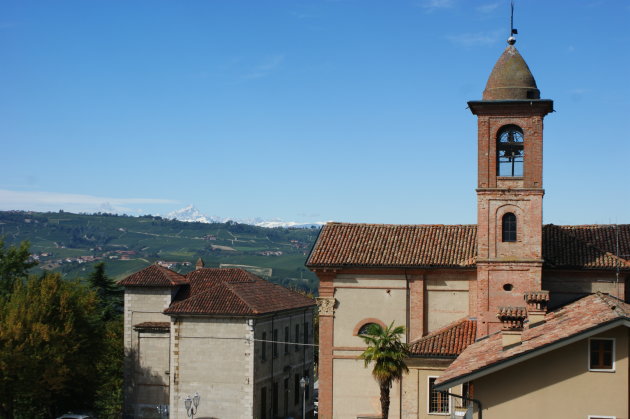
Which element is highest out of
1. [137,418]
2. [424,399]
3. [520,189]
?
[520,189]

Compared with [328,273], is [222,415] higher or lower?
lower

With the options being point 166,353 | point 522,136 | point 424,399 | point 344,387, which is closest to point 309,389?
point 166,353

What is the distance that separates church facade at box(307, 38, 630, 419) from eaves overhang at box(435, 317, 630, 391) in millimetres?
7125

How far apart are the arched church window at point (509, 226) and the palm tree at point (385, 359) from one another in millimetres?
5847

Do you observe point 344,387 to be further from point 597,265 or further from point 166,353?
point 166,353

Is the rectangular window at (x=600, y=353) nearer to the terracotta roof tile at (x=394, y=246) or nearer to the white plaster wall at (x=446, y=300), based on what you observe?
the terracotta roof tile at (x=394, y=246)

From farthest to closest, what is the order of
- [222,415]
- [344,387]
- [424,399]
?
[222,415]
[344,387]
[424,399]

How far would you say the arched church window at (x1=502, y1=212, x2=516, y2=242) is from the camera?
35.0m

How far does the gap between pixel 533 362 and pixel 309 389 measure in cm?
4005

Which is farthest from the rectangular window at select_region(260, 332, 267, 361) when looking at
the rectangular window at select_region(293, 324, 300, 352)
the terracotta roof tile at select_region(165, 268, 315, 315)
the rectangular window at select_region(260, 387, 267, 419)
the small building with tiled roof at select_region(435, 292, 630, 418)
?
the small building with tiled roof at select_region(435, 292, 630, 418)

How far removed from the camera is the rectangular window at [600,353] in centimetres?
1936

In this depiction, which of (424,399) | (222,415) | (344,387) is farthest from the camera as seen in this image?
(222,415)

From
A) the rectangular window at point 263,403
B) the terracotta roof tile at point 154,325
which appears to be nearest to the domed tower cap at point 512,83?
the rectangular window at point 263,403

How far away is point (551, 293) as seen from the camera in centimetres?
3581
